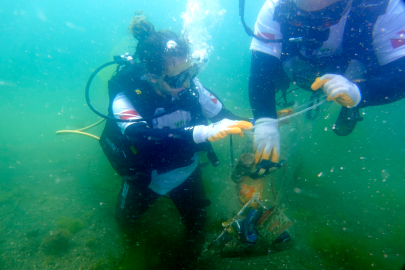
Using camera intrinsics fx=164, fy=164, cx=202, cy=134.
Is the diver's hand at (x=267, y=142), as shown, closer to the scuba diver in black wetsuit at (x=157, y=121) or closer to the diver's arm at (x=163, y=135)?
the scuba diver in black wetsuit at (x=157, y=121)

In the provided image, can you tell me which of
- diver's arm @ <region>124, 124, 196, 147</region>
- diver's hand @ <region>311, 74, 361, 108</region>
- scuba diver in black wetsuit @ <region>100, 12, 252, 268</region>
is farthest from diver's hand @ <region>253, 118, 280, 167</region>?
diver's arm @ <region>124, 124, 196, 147</region>

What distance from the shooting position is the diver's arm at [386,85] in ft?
5.78

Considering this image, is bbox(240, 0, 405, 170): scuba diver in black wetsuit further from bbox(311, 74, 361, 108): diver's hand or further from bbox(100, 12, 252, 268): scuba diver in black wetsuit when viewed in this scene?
bbox(100, 12, 252, 268): scuba diver in black wetsuit

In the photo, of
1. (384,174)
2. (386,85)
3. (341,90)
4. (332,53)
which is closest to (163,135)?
(341,90)

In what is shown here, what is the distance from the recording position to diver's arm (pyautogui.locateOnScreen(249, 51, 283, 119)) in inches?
96.5

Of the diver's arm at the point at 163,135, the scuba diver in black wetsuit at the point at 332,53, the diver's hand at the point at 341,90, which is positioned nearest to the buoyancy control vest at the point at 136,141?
the diver's arm at the point at 163,135

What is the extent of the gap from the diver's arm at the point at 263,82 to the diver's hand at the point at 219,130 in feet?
2.18

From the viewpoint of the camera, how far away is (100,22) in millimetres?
30484

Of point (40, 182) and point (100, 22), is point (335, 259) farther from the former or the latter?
point (100, 22)

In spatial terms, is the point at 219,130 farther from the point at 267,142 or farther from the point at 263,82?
the point at 263,82

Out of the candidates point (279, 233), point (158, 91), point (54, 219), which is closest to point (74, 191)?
point (54, 219)

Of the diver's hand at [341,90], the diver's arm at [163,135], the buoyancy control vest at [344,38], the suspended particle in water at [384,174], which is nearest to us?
the diver's hand at [341,90]

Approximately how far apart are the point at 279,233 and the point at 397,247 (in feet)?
7.75

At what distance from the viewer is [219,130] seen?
200cm
